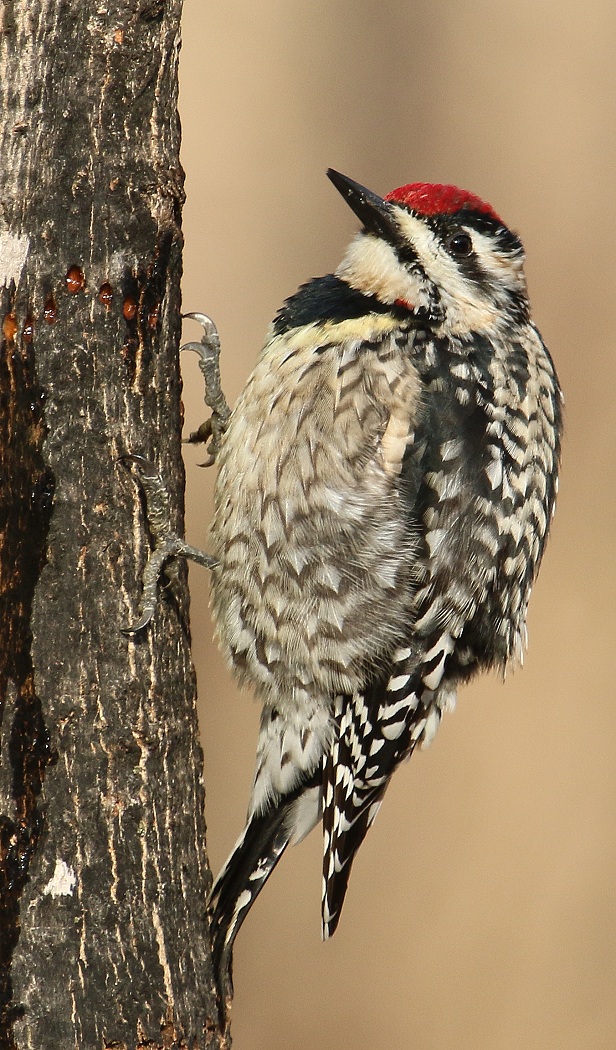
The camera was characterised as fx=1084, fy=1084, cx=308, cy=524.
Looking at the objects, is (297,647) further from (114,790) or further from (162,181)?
(162,181)

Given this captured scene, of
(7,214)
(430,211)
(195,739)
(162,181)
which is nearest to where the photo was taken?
(7,214)

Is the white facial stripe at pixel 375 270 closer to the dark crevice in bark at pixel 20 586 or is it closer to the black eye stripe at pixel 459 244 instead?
the black eye stripe at pixel 459 244

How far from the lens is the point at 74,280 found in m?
2.08

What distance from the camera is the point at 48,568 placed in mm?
2076

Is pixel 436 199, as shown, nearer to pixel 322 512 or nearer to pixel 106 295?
pixel 322 512

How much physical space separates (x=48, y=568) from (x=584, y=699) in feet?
9.12

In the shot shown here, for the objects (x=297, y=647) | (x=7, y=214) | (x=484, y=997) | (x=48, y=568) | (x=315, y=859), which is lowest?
(x=484, y=997)

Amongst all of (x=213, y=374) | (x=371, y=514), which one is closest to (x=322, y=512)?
(x=371, y=514)

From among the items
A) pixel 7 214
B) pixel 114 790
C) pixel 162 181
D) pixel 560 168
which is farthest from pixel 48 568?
pixel 560 168

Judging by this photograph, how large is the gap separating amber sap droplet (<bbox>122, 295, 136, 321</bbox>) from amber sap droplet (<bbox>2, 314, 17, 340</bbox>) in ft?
0.74

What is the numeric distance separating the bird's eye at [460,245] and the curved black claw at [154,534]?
42.8 inches

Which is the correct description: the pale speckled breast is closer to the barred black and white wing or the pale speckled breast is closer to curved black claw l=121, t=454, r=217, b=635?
the barred black and white wing

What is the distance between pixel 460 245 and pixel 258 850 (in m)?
1.66

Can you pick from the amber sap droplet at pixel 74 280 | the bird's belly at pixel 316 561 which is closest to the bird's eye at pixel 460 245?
the bird's belly at pixel 316 561
